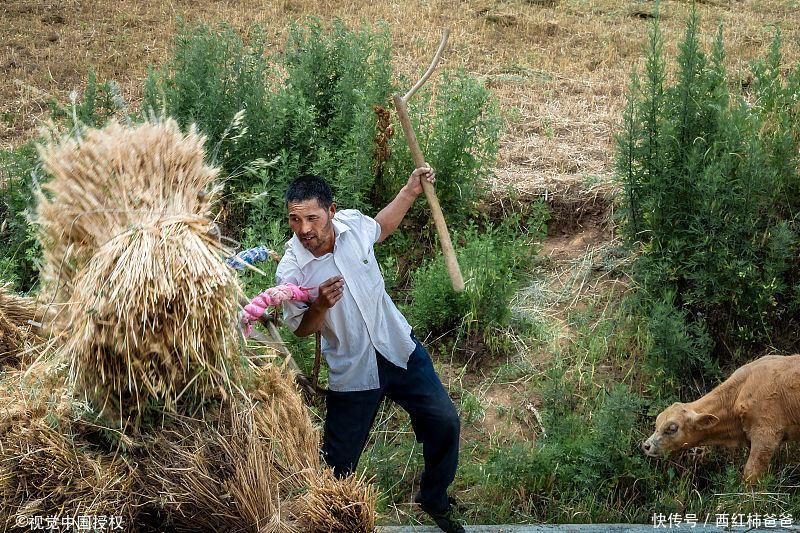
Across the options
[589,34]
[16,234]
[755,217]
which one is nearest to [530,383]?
[755,217]

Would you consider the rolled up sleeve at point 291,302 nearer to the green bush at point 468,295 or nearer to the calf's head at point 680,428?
the green bush at point 468,295

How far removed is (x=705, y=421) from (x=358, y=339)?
6.68 ft

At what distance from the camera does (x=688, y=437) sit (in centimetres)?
432

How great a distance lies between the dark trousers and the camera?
3.80 meters

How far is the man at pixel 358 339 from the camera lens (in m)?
3.55

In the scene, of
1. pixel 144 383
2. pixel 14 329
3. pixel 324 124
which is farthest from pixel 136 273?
pixel 324 124

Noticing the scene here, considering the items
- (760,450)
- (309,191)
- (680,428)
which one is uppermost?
(309,191)

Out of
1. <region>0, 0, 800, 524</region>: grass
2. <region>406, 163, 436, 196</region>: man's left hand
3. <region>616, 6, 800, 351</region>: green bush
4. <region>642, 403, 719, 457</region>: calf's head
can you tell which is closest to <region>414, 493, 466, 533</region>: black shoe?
<region>0, 0, 800, 524</region>: grass

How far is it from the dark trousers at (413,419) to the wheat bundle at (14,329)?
1437 mm

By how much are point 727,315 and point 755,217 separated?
69 cm

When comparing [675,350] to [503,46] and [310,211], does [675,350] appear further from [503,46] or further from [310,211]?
[503,46]

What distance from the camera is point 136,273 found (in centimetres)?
252

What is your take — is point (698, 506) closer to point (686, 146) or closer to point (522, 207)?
point (686, 146)

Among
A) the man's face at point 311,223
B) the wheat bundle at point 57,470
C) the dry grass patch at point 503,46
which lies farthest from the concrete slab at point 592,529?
the dry grass patch at point 503,46
